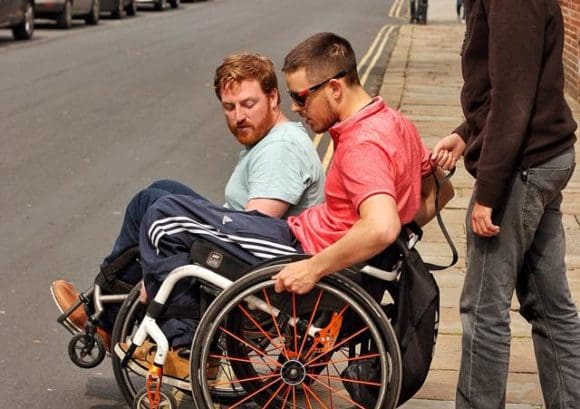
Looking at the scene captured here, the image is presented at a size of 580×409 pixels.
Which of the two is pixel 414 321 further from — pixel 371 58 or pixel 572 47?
pixel 371 58

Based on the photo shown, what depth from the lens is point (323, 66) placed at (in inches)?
165

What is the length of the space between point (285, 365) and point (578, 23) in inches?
426

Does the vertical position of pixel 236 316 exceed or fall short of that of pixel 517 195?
it falls short

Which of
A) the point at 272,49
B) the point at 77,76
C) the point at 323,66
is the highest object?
the point at 323,66

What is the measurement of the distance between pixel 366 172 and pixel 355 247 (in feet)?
0.79

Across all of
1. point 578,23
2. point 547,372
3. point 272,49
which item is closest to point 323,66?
point 547,372

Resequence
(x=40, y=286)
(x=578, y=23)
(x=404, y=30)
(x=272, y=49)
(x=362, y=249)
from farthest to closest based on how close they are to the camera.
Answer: (x=404, y=30) → (x=272, y=49) → (x=578, y=23) → (x=40, y=286) → (x=362, y=249)

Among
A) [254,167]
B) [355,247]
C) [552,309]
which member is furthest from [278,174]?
[552,309]

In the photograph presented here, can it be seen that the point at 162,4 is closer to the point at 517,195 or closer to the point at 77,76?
the point at 77,76

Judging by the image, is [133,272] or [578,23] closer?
[133,272]

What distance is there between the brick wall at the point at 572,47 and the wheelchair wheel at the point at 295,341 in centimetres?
1051

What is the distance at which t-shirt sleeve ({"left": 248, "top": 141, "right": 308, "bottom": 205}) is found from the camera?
4.64 meters

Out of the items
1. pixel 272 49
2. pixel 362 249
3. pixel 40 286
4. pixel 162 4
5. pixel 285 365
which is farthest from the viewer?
pixel 162 4

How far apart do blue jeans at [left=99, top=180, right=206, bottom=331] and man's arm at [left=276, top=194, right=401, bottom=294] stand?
73 centimetres
